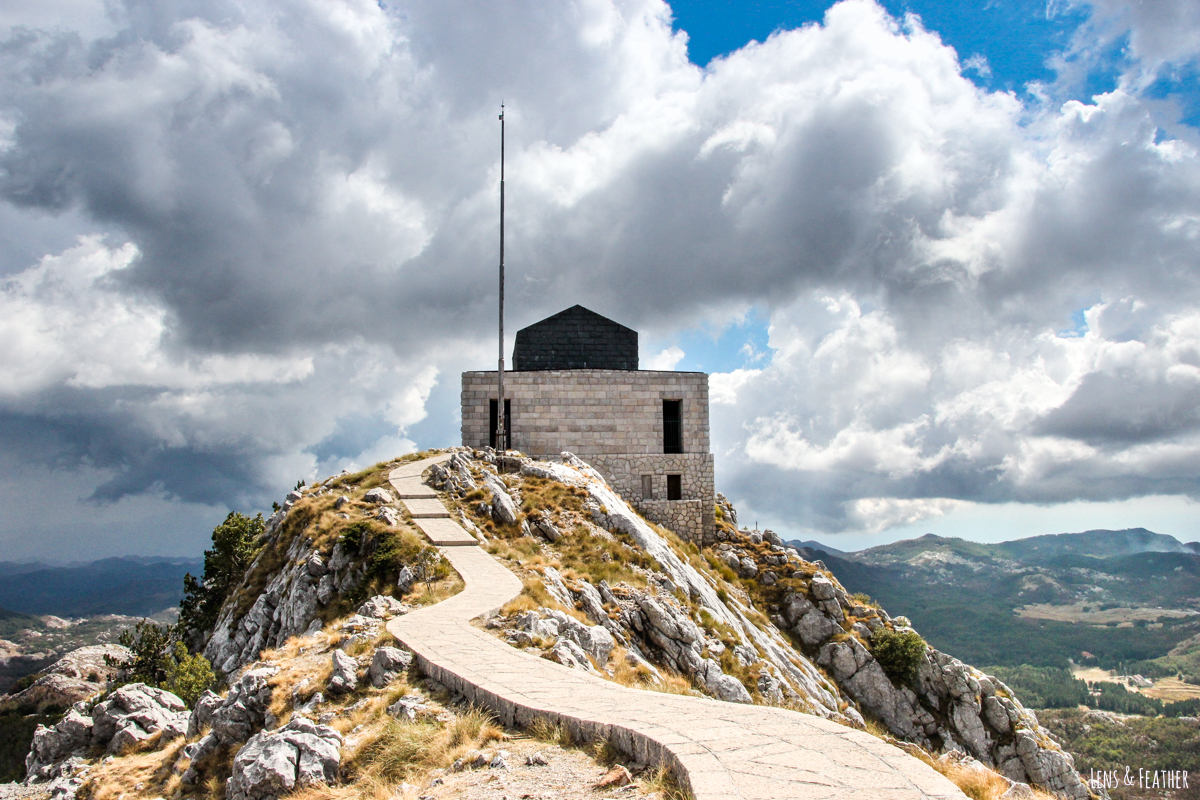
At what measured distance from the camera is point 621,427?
137 ft

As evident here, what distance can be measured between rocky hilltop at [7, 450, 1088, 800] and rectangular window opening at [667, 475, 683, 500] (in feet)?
11.6

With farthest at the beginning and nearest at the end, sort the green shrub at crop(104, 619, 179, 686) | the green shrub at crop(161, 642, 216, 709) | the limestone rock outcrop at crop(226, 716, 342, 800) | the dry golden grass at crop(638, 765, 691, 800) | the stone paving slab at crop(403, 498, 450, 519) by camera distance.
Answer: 1. the green shrub at crop(104, 619, 179, 686)
2. the stone paving slab at crop(403, 498, 450, 519)
3. the green shrub at crop(161, 642, 216, 709)
4. the limestone rock outcrop at crop(226, 716, 342, 800)
5. the dry golden grass at crop(638, 765, 691, 800)

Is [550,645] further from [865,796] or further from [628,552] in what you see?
[628,552]

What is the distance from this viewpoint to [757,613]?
3575 cm

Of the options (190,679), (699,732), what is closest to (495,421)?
(190,679)

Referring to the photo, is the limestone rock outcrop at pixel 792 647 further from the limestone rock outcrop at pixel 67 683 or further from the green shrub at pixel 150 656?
the limestone rock outcrop at pixel 67 683

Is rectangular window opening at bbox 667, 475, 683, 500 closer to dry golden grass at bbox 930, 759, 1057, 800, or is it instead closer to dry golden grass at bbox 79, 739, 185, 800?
dry golden grass at bbox 79, 739, 185, 800

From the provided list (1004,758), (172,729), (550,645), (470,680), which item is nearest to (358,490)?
(172,729)

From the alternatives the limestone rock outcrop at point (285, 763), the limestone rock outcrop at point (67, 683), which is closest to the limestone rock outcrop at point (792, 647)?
Answer: the limestone rock outcrop at point (285, 763)

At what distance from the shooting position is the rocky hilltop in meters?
10.8

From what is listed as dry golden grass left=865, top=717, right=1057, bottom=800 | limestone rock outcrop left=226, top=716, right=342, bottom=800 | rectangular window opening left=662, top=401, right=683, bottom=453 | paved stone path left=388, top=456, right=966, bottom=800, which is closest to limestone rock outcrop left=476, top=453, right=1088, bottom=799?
rectangular window opening left=662, top=401, right=683, bottom=453

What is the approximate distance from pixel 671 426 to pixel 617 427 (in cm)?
396

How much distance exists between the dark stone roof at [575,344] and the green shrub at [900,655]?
21.6m

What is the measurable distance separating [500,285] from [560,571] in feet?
58.4
